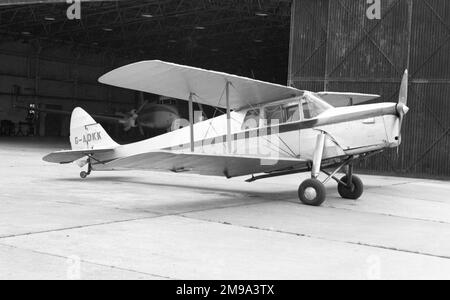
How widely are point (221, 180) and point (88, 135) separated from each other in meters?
3.46

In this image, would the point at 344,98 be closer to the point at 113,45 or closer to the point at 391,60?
the point at 391,60

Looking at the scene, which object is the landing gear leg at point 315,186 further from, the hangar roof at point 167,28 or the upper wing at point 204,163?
the hangar roof at point 167,28

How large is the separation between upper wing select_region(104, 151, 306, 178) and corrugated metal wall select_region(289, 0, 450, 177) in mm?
9162

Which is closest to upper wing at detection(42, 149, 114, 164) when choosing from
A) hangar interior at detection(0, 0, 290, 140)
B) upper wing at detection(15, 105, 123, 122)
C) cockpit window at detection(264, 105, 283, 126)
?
cockpit window at detection(264, 105, 283, 126)

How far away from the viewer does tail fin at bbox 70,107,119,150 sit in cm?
1296

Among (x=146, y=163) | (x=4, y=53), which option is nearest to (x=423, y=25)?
(x=146, y=163)

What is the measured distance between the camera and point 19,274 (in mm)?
4496

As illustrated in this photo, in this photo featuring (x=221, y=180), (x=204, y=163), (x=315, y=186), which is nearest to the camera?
(x=315, y=186)

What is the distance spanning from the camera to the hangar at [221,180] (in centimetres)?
541

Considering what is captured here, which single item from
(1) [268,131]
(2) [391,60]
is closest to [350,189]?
(1) [268,131]

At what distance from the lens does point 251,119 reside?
11.0m

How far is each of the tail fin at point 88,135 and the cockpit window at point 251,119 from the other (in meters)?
3.53

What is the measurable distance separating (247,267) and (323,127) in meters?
5.53
